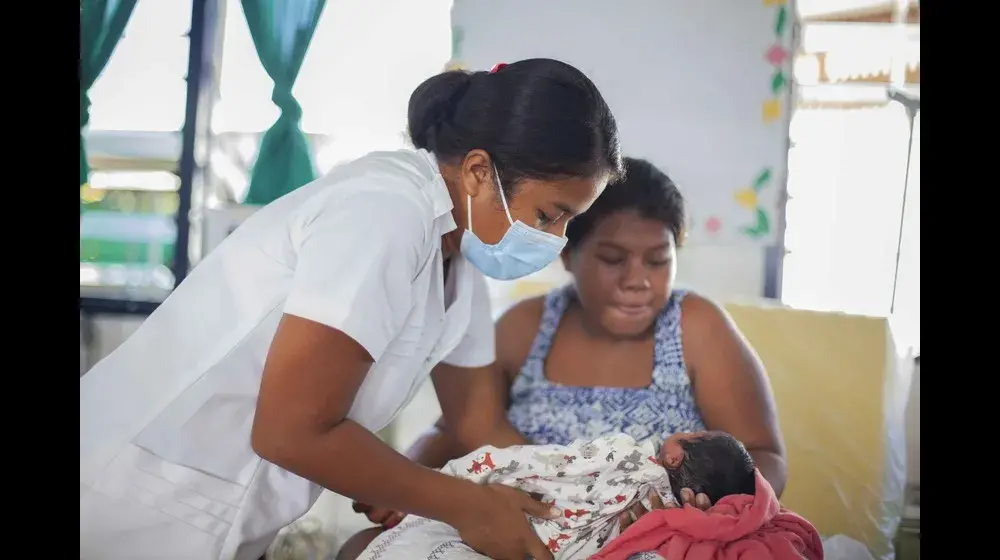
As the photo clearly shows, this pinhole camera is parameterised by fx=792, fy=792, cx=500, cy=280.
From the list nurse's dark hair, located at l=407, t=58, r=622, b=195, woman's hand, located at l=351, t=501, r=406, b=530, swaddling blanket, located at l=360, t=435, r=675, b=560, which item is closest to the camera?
nurse's dark hair, located at l=407, t=58, r=622, b=195

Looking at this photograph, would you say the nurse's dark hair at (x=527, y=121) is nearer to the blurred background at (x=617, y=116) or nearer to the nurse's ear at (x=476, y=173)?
the nurse's ear at (x=476, y=173)

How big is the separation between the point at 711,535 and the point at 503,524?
32 cm

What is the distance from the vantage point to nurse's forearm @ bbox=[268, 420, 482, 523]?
1.00 metres

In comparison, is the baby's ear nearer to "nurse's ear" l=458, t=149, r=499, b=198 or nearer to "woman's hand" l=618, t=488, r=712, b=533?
"woman's hand" l=618, t=488, r=712, b=533

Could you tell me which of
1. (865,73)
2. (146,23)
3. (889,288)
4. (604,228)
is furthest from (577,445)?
(146,23)

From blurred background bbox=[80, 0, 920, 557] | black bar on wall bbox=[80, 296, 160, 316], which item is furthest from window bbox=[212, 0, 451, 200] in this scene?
black bar on wall bbox=[80, 296, 160, 316]

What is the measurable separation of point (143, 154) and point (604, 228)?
0.90 m

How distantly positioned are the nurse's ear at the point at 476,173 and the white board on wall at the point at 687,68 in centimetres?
34

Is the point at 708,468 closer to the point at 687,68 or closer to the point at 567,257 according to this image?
the point at 567,257

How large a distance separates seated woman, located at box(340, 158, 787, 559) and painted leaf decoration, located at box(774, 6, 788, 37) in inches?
12.9

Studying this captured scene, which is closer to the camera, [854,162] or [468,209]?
[468,209]

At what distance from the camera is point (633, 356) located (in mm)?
1531

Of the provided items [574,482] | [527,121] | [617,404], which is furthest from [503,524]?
[527,121]
